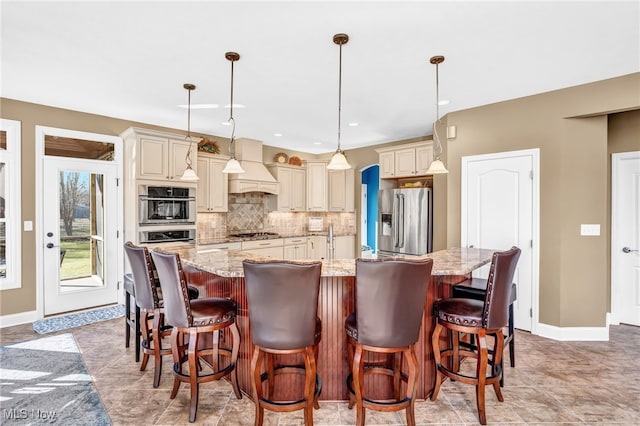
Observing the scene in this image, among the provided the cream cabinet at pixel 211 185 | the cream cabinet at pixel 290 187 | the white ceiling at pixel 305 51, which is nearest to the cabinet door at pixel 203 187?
the cream cabinet at pixel 211 185

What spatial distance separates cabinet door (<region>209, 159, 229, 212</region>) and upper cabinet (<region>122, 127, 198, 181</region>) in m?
0.55

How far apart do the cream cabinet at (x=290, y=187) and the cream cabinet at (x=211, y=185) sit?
44.1 inches

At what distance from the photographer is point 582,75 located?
10.6ft

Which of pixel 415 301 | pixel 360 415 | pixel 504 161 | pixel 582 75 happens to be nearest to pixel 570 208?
pixel 504 161

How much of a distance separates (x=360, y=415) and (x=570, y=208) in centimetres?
314

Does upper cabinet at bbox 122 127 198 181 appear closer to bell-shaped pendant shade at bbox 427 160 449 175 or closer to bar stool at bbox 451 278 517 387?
bell-shaped pendant shade at bbox 427 160 449 175

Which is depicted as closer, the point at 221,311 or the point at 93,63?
the point at 221,311

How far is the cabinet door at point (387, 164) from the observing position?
5609 mm

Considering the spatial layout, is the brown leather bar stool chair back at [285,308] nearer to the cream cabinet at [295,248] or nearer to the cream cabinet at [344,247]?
the cream cabinet at [295,248]

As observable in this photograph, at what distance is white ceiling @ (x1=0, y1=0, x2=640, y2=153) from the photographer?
2.24 metres

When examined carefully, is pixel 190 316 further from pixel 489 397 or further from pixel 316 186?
pixel 316 186

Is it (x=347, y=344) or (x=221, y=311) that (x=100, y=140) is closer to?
(x=221, y=311)

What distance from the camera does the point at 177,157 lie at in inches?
189

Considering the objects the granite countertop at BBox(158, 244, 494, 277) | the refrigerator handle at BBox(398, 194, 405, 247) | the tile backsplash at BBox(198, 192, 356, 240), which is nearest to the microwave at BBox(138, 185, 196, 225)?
the tile backsplash at BBox(198, 192, 356, 240)
